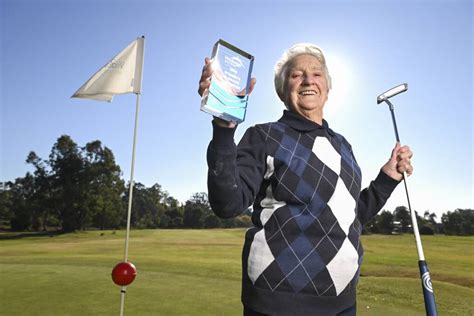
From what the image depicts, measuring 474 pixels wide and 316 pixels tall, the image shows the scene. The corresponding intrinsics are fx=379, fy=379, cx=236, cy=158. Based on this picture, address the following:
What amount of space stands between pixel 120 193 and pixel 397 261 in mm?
33370

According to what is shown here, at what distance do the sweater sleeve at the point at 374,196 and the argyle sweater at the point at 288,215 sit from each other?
1.30ft

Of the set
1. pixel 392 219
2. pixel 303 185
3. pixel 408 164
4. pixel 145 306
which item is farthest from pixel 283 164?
pixel 392 219

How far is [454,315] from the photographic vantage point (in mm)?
4977

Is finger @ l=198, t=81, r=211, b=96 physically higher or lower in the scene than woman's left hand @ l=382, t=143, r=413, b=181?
higher

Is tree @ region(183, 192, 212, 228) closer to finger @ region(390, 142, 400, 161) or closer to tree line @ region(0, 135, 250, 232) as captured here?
tree line @ region(0, 135, 250, 232)

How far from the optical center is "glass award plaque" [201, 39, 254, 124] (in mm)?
1233

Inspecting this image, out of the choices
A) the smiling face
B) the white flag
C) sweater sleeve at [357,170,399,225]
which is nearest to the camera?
the smiling face

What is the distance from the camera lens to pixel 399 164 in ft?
6.61

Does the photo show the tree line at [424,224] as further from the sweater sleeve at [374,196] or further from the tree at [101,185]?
the sweater sleeve at [374,196]

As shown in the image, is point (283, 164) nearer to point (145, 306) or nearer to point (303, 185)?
point (303, 185)

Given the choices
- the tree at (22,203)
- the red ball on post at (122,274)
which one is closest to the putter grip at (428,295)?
the red ball on post at (122,274)

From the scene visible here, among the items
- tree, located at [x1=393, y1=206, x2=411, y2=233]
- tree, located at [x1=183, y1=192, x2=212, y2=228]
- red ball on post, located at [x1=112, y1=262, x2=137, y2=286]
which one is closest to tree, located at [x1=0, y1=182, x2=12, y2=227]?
tree, located at [x1=183, y1=192, x2=212, y2=228]

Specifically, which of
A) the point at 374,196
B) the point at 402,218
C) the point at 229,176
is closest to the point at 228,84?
the point at 229,176

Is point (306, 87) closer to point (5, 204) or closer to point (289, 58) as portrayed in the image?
point (289, 58)
